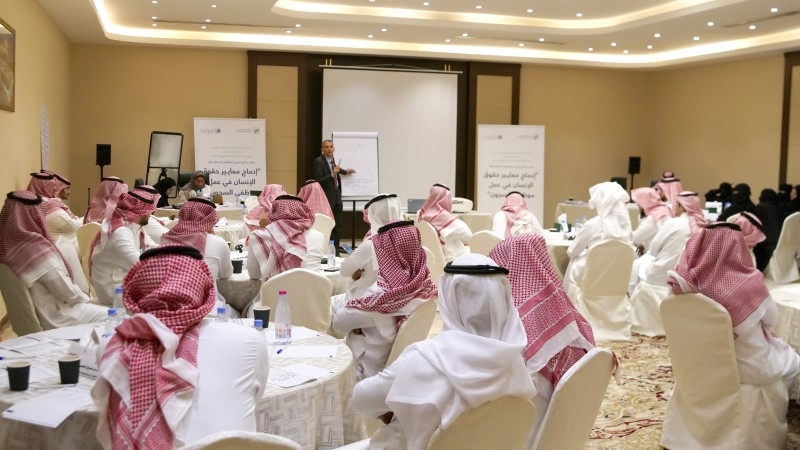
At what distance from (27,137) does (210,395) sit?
773cm

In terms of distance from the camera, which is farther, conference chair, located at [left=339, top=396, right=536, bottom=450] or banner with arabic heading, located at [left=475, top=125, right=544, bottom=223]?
banner with arabic heading, located at [left=475, top=125, right=544, bottom=223]

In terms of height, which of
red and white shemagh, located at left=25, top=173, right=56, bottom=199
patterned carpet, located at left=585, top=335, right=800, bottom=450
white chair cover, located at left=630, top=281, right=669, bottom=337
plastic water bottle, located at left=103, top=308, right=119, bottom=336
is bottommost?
patterned carpet, located at left=585, top=335, right=800, bottom=450

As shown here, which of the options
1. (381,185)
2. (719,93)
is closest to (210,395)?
(381,185)

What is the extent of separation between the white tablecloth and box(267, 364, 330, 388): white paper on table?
1.3 inches

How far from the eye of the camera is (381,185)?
1410cm

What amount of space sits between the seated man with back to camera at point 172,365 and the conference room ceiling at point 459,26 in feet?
26.7

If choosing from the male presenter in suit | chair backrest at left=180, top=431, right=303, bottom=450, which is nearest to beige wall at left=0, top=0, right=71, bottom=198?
the male presenter in suit

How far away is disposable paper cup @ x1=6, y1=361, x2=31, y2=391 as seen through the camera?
2717mm

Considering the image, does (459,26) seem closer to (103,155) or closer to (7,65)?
(103,155)

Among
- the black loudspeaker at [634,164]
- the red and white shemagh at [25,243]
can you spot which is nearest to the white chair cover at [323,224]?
the red and white shemagh at [25,243]

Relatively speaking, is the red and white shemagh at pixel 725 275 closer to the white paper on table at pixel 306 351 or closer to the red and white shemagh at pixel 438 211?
the white paper on table at pixel 306 351

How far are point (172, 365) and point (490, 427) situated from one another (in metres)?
0.92

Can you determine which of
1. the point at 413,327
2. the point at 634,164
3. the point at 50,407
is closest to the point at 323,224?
the point at 413,327

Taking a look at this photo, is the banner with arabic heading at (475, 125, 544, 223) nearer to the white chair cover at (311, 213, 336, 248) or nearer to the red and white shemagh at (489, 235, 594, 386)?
the white chair cover at (311, 213, 336, 248)
